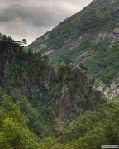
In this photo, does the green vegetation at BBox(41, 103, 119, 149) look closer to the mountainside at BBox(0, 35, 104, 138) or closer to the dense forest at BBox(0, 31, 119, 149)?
the dense forest at BBox(0, 31, 119, 149)

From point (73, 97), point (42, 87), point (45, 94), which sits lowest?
point (73, 97)

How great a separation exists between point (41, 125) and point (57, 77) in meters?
29.4

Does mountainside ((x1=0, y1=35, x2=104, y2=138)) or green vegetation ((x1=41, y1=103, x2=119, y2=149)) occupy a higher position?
mountainside ((x1=0, y1=35, x2=104, y2=138))

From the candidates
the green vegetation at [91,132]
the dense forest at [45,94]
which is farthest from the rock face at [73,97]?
the green vegetation at [91,132]

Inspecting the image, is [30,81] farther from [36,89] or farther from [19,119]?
[19,119]

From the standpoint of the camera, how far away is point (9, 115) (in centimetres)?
5609

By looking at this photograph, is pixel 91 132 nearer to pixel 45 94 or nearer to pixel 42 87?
pixel 45 94

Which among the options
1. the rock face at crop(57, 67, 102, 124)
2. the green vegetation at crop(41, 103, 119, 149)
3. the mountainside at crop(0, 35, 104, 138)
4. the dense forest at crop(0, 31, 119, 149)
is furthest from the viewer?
the rock face at crop(57, 67, 102, 124)

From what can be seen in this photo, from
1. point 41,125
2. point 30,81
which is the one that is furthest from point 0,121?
point 30,81

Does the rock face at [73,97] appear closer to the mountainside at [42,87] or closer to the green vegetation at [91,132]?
the mountainside at [42,87]

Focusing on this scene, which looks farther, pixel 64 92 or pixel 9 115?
pixel 64 92

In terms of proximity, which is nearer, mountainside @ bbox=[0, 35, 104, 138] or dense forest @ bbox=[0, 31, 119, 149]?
dense forest @ bbox=[0, 31, 119, 149]

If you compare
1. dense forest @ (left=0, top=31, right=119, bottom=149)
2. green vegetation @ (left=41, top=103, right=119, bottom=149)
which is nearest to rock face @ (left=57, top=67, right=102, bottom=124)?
dense forest @ (left=0, top=31, right=119, bottom=149)

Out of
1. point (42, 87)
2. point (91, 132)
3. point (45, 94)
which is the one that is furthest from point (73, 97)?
point (91, 132)
